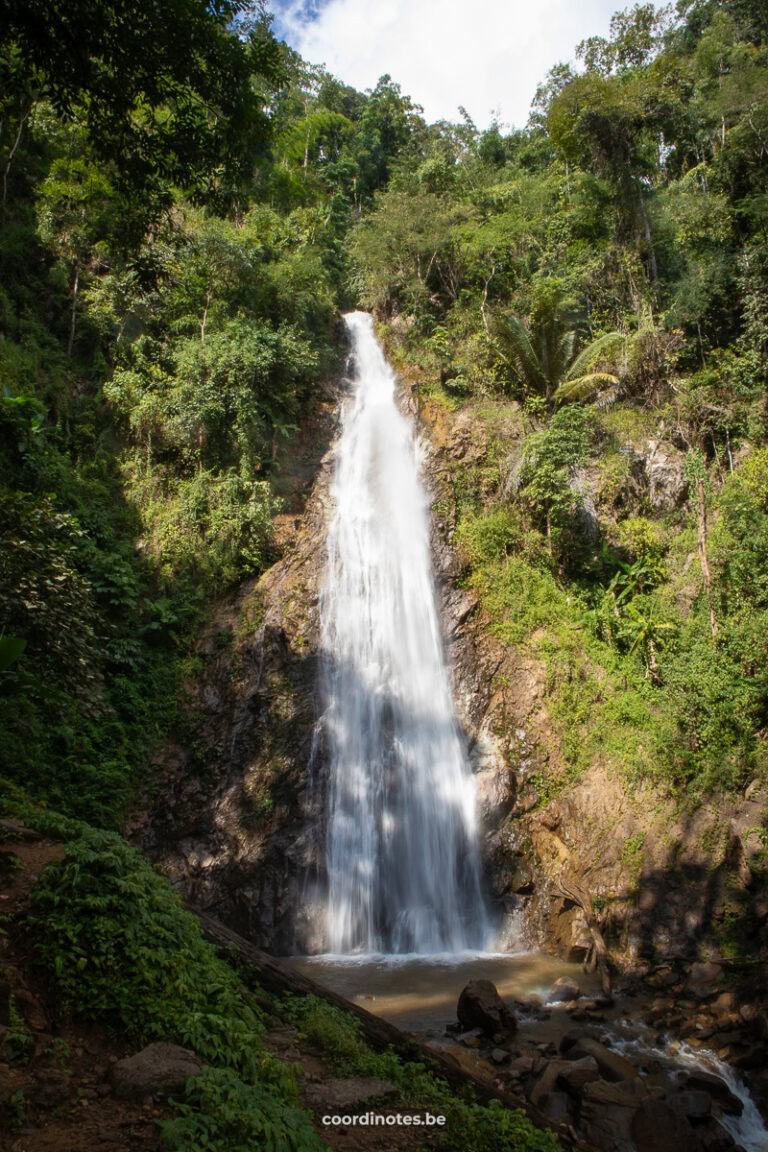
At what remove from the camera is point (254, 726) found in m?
12.9

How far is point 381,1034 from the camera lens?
500 cm

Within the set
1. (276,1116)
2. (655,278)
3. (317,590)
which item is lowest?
(276,1116)

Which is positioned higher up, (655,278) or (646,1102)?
(655,278)

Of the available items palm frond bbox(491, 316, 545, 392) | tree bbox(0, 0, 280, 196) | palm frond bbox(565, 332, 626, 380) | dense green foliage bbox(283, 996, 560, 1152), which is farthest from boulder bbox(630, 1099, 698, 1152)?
palm frond bbox(491, 316, 545, 392)

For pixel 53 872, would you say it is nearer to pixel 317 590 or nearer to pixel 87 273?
pixel 317 590

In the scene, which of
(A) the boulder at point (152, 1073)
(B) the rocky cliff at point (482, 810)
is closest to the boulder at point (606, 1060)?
(B) the rocky cliff at point (482, 810)

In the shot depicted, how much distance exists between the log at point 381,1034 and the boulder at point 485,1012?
6.81 ft

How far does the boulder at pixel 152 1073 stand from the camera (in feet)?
10.5

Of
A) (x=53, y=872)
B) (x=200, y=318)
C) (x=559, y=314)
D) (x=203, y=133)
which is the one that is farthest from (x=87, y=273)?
(x=53, y=872)

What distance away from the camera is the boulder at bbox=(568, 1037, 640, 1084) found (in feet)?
19.3

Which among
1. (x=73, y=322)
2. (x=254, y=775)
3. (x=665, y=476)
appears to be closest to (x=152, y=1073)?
(x=254, y=775)

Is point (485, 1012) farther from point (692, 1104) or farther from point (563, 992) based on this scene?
point (692, 1104)

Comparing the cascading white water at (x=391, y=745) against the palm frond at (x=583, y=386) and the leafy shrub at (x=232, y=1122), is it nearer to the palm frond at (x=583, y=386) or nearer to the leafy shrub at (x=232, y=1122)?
the palm frond at (x=583, y=386)

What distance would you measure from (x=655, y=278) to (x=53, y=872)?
21595mm
